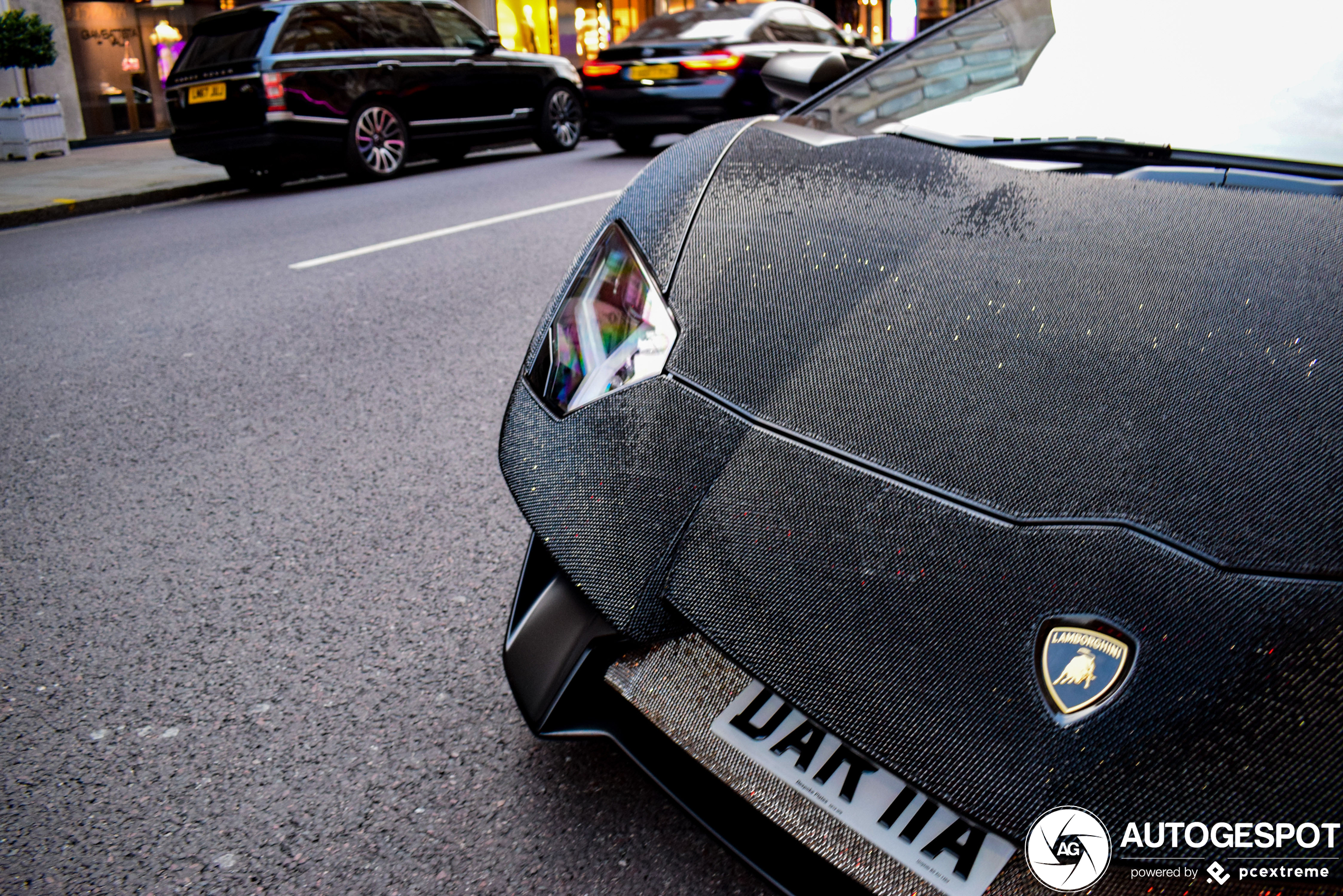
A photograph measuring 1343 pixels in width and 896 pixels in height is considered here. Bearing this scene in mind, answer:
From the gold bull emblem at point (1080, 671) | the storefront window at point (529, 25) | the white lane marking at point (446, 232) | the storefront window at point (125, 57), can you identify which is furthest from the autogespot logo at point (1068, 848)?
the storefront window at point (529, 25)

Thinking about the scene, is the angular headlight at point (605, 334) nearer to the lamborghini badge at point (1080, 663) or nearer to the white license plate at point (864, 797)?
the white license plate at point (864, 797)

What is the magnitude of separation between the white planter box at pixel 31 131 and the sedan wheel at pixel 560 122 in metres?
6.09

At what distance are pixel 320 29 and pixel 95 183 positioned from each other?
2.83m

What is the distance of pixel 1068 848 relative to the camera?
1.01m

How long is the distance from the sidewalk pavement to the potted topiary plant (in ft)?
0.56

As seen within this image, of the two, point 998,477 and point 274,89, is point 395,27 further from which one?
point 998,477

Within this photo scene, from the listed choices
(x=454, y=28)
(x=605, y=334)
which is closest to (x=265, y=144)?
(x=454, y=28)

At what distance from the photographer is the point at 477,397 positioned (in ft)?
11.9

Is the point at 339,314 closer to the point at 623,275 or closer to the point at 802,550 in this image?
the point at 623,275

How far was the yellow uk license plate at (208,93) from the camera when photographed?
29.7ft

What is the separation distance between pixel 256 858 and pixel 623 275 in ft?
3.57

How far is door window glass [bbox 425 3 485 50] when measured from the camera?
10531 mm

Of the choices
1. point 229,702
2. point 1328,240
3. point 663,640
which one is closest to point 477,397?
point 229,702

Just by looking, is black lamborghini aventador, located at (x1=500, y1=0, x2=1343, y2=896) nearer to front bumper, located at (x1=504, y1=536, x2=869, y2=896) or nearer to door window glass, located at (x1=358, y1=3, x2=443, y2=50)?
front bumper, located at (x1=504, y1=536, x2=869, y2=896)
